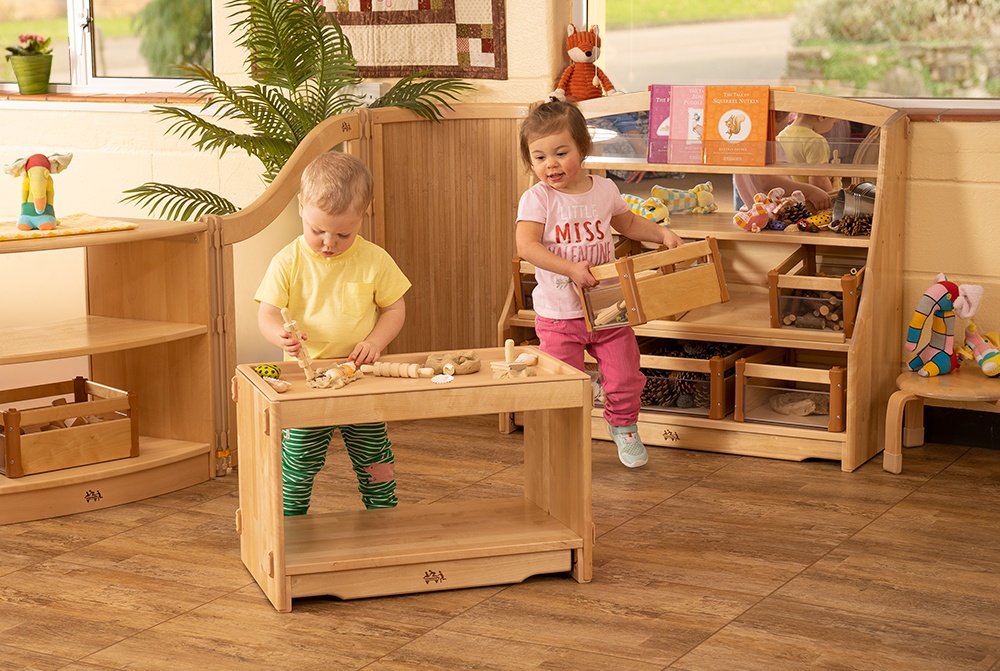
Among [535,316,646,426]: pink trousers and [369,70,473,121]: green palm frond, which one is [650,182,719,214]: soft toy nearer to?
[535,316,646,426]: pink trousers

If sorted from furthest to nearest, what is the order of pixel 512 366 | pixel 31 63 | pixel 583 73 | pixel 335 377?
pixel 31 63
pixel 583 73
pixel 512 366
pixel 335 377

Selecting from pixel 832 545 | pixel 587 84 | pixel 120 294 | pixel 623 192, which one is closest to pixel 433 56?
pixel 587 84

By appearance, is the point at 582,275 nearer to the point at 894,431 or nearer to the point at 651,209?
the point at 651,209

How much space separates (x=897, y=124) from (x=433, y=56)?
5.48 feet

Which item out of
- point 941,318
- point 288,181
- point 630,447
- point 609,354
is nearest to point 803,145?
point 941,318

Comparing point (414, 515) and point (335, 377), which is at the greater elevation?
point (335, 377)

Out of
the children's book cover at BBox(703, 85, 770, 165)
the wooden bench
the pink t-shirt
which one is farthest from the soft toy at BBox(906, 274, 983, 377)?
the pink t-shirt

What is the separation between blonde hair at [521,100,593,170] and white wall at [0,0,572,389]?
101 cm

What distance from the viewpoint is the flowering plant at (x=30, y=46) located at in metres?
5.51

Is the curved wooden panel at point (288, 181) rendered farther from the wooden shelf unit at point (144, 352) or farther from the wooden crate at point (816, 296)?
the wooden crate at point (816, 296)

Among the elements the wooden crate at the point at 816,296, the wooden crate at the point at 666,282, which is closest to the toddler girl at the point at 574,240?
the wooden crate at the point at 666,282

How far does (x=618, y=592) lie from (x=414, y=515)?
1.70ft

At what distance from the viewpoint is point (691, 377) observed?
409 centimetres

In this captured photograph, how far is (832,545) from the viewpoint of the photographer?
10.2 feet
